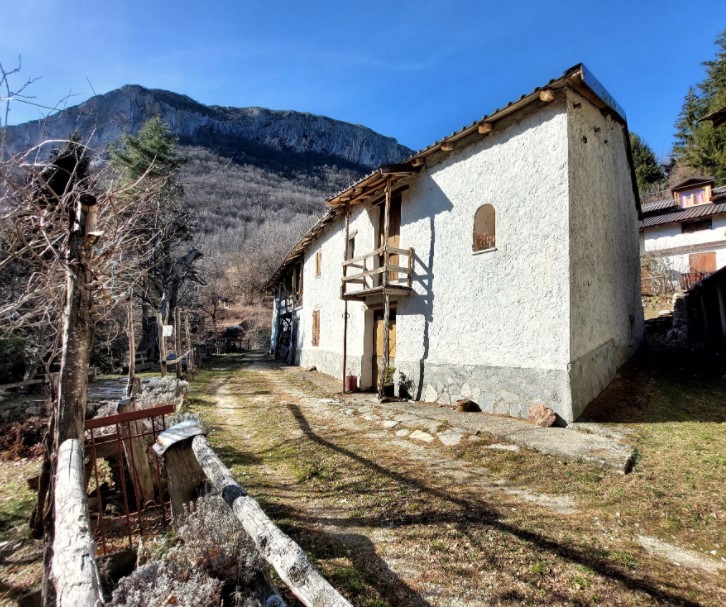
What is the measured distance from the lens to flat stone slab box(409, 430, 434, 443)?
641 centimetres

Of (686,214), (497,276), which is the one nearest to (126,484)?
(497,276)

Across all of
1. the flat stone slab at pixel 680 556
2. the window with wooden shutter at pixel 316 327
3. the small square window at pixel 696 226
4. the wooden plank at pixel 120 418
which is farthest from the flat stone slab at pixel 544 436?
the small square window at pixel 696 226

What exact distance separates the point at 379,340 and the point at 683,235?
21845 mm

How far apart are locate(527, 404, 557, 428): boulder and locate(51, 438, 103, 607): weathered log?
6542 millimetres

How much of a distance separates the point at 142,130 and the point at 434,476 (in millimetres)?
24668

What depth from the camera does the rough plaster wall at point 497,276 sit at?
23.4ft

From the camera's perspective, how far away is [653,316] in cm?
1706

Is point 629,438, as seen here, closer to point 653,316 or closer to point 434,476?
point 434,476

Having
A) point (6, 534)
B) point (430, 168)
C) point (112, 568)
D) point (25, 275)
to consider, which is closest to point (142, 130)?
point (25, 275)

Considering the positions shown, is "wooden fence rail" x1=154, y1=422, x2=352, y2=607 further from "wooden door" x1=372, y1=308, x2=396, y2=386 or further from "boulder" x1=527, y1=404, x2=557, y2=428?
"wooden door" x1=372, y1=308, x2=396, y2=386

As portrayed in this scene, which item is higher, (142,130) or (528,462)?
(142,130)

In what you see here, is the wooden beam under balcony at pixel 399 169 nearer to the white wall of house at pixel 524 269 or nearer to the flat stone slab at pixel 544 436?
the white wall of house at pixel 524 269

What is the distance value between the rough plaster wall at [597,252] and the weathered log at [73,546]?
6.96 metres

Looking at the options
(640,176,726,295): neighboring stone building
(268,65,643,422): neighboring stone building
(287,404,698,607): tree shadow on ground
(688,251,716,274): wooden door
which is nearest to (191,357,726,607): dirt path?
(287,404,698,607): tree shadow on ground
